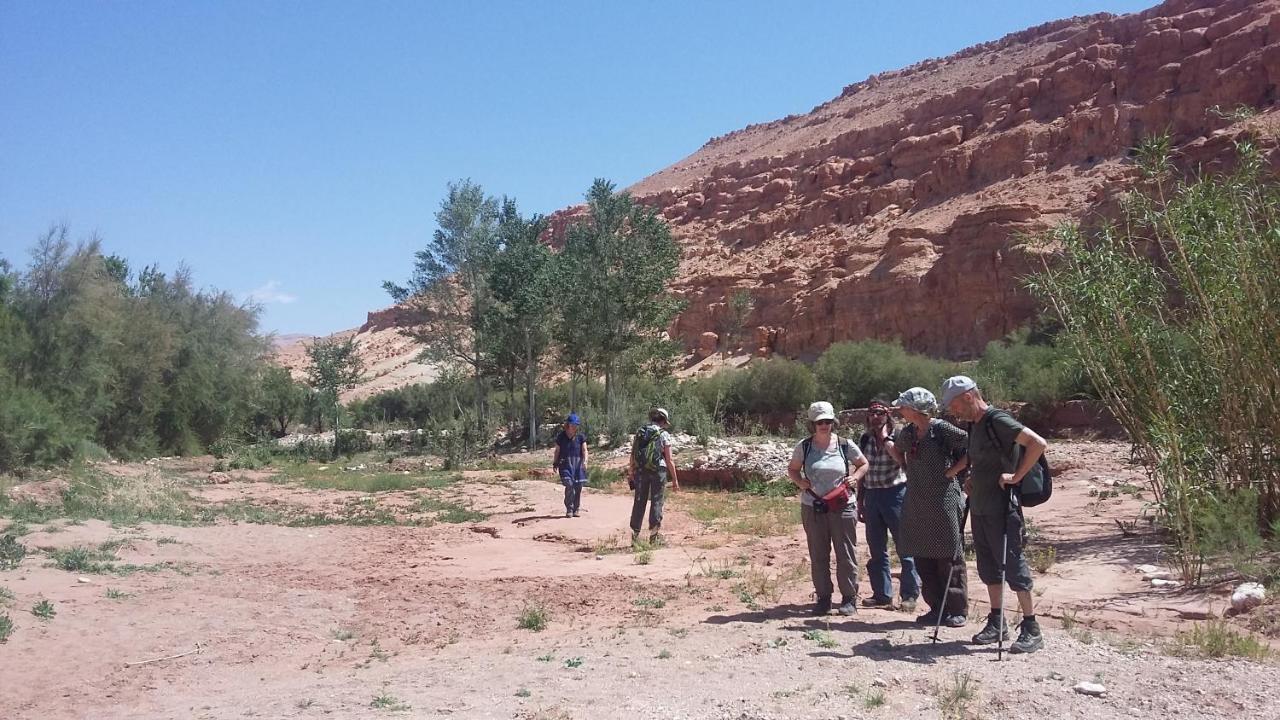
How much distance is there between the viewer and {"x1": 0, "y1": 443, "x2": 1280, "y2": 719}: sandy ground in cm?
486

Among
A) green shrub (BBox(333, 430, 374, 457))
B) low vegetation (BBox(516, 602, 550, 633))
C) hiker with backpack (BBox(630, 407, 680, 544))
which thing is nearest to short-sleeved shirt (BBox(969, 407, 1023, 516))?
low vegetation (BBox(516, 602, 550, 633))

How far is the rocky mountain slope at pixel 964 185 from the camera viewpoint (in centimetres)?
4662

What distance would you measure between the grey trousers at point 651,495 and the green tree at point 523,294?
67.0 feet

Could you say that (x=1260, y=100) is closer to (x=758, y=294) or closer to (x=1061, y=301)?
(x=758, y=294)

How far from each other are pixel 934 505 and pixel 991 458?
0.75 m

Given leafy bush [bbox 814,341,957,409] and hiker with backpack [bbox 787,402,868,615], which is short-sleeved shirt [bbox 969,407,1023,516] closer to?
hiker with backpack [bbox 787,402,868,615]

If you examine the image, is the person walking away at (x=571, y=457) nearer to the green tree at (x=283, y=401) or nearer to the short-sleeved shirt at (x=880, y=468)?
the short-sleeved shirt at (x=880, y=468)

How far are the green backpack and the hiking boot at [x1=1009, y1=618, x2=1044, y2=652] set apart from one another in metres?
5.49

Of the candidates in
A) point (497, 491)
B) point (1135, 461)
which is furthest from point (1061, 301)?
point (497, 491)

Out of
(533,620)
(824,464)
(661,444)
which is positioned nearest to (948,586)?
(824,464)

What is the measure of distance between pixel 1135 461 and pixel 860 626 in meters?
4.87

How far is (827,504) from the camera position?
6.77m

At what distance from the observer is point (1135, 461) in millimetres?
9586

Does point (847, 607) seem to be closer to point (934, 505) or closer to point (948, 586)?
point (948, 586)
